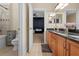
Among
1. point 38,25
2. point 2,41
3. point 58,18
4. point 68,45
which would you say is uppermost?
point 58,18

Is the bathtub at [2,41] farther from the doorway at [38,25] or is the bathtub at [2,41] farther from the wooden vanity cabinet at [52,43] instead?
the doorway at [38,25]

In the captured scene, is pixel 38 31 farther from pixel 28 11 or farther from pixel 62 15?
pixel 28 11

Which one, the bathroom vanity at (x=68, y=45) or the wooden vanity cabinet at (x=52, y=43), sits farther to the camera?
the wooden vanity cabinet at (x=52, y=43)

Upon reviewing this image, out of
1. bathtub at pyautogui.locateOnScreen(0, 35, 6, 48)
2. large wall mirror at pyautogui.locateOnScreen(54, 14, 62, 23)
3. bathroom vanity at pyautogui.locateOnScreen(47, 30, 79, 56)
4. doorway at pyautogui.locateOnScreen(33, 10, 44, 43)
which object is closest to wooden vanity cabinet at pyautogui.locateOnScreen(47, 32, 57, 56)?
bathroom vanity at pyautogui.locateOnScreen(47, 30, 79, 56)

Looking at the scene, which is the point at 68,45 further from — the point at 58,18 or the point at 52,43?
the point at 58,18

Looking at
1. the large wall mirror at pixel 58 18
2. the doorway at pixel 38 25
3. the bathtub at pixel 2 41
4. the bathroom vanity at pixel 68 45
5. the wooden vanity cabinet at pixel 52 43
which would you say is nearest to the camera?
the bathroom vanity at pixel 68 45

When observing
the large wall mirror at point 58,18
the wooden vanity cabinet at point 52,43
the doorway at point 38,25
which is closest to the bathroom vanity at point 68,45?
the wooden vanity cabinet at point 52,43

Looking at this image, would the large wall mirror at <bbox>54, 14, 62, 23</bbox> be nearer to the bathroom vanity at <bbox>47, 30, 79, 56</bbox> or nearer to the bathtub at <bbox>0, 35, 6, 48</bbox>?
the bathtub at <bbox>0, 35, 6, 48</bbox>

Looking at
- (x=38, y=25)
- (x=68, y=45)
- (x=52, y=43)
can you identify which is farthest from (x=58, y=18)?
(x=68, y=45)

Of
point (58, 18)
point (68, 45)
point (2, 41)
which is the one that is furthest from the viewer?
point (58, 18)

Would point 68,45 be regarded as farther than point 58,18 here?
No

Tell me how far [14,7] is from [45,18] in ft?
7.27

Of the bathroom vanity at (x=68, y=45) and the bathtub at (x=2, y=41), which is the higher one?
the bathroom vanity at (x=68, y=45)

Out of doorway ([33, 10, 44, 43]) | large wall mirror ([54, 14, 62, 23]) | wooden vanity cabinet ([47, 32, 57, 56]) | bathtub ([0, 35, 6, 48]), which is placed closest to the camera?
wooden vanity cabinet ([47, 32, 57, 56])
